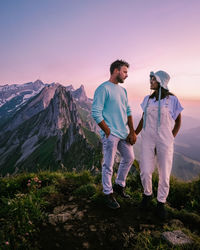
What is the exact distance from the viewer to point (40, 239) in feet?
9.89

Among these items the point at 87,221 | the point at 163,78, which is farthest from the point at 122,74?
the point at 87,221

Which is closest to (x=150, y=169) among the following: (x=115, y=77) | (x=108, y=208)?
(x=108, y=208)

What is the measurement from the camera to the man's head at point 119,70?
4.55 m

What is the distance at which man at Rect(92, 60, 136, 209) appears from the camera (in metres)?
4.26

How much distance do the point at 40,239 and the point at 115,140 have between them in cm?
255

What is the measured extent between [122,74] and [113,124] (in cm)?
136

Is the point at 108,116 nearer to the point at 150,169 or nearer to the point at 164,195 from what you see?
the point at 150,169

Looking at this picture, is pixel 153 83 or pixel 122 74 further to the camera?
pixel 122 74

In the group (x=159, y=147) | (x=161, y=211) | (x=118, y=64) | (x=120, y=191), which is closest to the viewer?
(x=161, y=211)

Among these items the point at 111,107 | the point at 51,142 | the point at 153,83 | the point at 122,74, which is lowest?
the point at 51,142

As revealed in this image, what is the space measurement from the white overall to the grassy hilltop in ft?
2.15

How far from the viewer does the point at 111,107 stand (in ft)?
14.7

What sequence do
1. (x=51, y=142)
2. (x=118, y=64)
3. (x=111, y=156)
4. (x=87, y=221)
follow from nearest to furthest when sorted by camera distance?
(x=87, y=221) < (x=111, y=156) < (x=118, y=64) < (x=51, y=142)

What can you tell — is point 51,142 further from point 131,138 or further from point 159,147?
point 159,147
